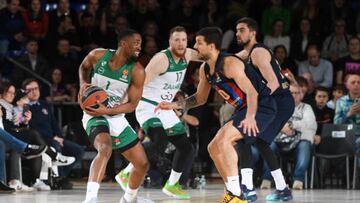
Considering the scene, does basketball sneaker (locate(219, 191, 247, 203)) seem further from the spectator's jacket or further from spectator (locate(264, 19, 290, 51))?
spectator (locate(264, 19, 290, 51))

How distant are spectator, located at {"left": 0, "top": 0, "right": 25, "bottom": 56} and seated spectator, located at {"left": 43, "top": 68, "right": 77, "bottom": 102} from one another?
1.02 m

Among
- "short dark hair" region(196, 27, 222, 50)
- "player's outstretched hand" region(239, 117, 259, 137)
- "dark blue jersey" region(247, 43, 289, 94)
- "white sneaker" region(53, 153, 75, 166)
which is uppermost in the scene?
"short dark hair" region(196, 27, 222, 50)

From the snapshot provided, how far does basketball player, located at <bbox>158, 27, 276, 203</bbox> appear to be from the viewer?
28.2 feet

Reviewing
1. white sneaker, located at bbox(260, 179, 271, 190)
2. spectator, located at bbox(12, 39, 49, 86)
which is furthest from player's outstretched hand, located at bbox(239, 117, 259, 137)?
spectator, located at bbox(12, 39, 49, 86)

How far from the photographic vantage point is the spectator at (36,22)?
15.3 m

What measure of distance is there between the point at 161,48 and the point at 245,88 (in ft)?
23.6

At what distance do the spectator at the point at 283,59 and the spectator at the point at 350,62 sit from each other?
2.27 feet

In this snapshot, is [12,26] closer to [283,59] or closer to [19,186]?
[19,186]

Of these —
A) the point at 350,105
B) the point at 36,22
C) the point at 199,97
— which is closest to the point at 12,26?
the point at 36,22

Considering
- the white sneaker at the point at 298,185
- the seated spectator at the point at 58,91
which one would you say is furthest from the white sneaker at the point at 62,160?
the white sneaker at the point at 298,185

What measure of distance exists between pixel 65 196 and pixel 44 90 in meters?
4.17

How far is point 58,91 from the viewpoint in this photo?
14633 mm

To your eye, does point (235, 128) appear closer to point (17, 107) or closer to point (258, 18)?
point (17, 107)

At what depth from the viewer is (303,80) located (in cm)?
1338
